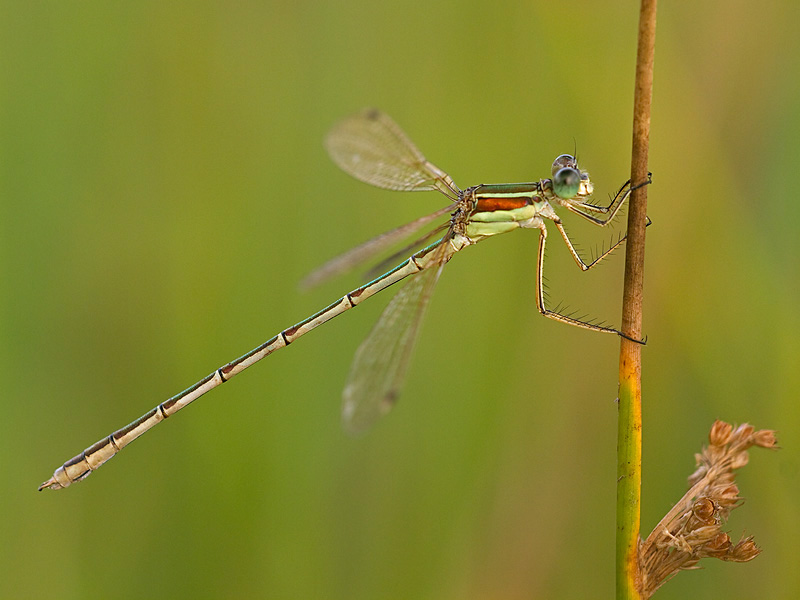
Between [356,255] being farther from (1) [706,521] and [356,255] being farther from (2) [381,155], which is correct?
(1) [706,521]

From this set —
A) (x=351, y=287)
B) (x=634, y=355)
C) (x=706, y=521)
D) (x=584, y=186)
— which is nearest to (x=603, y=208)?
(x=584, y=186)

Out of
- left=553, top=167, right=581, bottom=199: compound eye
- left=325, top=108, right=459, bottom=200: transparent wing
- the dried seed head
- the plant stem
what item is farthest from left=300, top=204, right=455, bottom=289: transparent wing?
the dried seed head

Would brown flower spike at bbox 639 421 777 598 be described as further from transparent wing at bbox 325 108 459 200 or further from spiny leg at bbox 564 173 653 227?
transparent wing at bbox 325 108 459 200

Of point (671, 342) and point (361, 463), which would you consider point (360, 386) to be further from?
point (671, 342)

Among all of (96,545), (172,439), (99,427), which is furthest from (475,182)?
(96,545)

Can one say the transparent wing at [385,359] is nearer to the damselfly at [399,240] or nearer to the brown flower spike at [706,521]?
the damselfly at [399,240]
